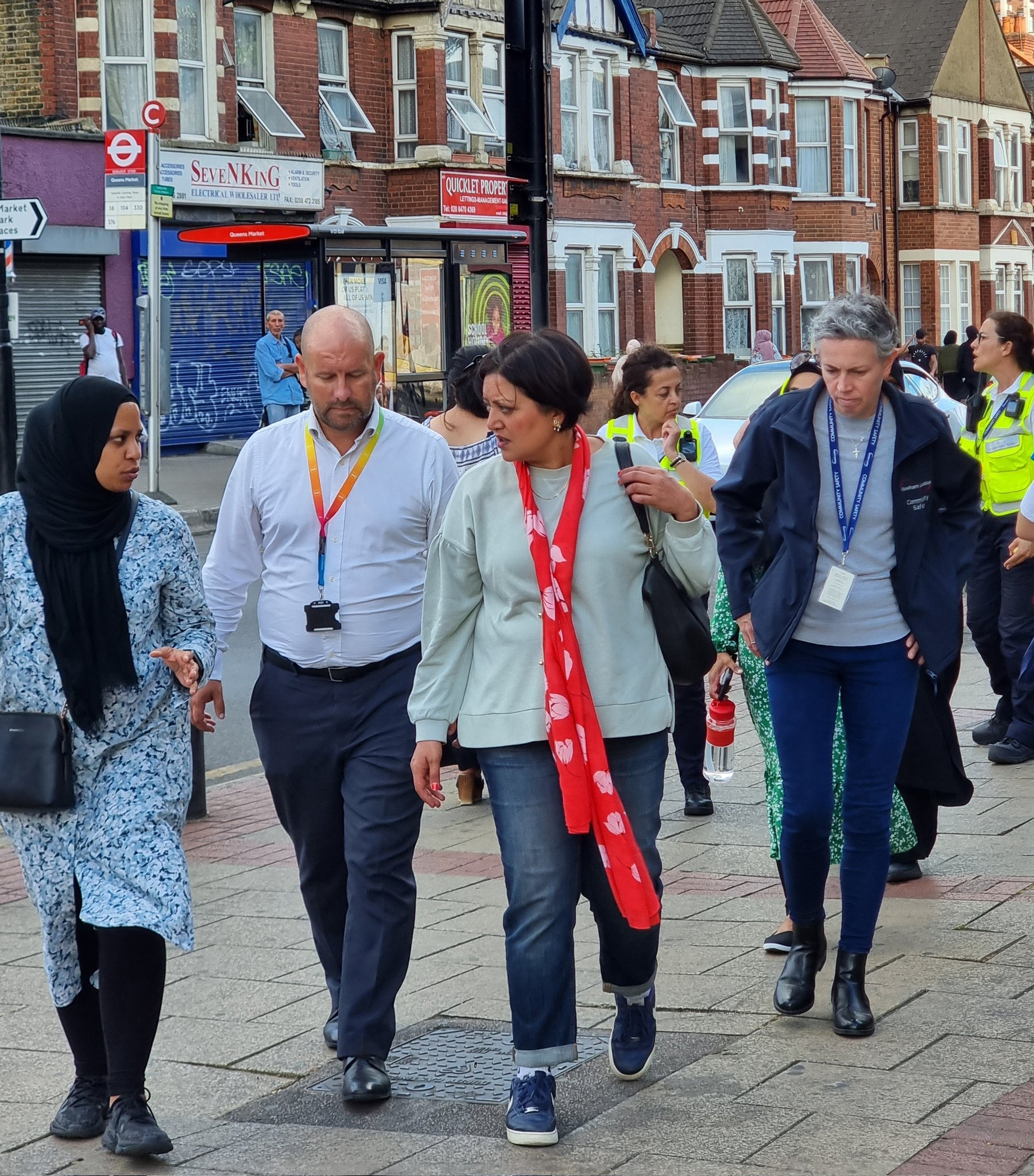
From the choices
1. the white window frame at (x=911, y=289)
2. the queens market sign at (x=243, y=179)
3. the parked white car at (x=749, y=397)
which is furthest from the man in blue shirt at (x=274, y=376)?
the white window frame at (x=911, y=289)

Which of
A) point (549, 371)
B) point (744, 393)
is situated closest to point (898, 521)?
point (549, 371)

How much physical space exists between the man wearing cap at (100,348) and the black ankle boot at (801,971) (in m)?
19.0

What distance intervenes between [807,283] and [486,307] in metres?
20.5

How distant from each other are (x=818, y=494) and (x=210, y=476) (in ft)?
66.7

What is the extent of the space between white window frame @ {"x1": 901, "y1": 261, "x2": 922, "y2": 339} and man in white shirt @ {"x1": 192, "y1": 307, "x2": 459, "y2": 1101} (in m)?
48.9

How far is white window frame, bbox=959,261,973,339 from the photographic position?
53.4 meters

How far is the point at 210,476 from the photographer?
2453 cm

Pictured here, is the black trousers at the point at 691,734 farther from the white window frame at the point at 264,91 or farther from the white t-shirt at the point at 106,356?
the white window frame at the point at 264,91

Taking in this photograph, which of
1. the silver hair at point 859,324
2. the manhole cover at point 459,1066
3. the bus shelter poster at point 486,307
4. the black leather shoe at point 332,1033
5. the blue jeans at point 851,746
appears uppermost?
the bus shelter poster at point 486,307

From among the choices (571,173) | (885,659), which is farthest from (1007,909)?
(571,173)

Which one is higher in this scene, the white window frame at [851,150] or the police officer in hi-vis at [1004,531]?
the white window frame at [851,150]

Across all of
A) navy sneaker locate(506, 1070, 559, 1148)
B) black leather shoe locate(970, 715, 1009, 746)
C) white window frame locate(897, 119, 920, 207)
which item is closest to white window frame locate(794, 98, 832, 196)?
white window frame locate(897, 119, 920, 207)

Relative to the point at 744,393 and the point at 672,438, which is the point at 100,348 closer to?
the point at 744,393

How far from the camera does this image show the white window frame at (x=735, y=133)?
43.1 metres
